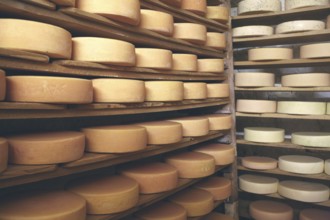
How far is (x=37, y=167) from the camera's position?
1.36 metres

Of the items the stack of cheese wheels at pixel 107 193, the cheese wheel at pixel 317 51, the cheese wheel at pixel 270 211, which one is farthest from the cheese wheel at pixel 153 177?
the cheese wheel at pixel 317 51

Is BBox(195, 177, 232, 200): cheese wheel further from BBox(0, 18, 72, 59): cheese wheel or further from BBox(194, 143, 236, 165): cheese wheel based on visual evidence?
BBox(0, 18, 72, 59): cheese wheel

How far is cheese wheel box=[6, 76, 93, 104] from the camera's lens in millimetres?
1317

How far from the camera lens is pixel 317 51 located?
269 centimetres

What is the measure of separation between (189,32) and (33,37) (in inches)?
50.7

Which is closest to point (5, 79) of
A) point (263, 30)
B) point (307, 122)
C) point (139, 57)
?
point (139, 57)

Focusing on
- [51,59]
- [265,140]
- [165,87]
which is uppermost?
[51,59]

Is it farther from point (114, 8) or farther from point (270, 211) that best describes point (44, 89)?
point (270, 211)

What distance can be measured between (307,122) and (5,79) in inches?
122

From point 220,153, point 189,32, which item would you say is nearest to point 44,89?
point 189,32

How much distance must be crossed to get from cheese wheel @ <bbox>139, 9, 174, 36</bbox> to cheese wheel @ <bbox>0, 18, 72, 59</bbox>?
2.13ft

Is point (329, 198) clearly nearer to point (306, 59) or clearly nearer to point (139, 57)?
point (306, 59)

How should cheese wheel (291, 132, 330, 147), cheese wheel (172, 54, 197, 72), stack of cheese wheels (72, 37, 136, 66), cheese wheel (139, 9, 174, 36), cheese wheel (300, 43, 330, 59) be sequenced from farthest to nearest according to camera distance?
cheese wheel (291, 132, 330, 147)
cheese wheel (300, 43, 330, 59)
cheese wheel (172, 54, 197, 72)
cheese wheel (139, 9, 174, 36)
stack of cheese wheels (72, 37, 136, 66)

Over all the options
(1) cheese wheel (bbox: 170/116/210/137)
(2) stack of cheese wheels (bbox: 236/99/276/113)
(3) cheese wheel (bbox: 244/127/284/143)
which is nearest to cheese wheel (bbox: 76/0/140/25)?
(1) cheese wheel (bbox: 170/116/210/137)
